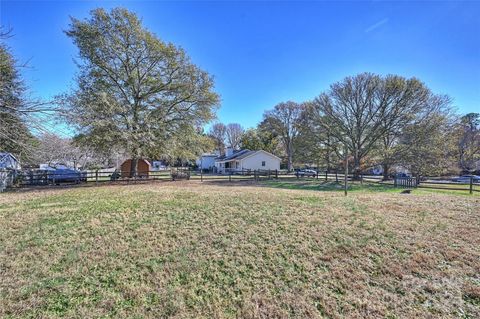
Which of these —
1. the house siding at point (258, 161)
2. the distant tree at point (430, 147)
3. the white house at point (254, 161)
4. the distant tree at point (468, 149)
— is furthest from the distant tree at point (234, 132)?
the distant tree at point (430, 147)

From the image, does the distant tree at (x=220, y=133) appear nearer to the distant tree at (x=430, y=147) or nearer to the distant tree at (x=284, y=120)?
the distant tree at (x=284, y=120)

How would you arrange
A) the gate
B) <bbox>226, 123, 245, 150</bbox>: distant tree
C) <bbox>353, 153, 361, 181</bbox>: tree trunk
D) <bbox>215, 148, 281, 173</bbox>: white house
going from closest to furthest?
the gate → <bbox>353, 153, 361, 181</bbox>: tree trunk → <bbox>215, 148, 281, 173</bbox>: white house → <bbox>226, 123, 245, 150</bbox>: distant tree

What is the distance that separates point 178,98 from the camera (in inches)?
736

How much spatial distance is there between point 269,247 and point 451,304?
9.89 feet

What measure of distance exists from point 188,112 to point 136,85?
4.26m

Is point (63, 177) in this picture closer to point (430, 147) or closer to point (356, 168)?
point (356, 168)

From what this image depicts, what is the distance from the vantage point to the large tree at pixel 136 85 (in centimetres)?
1559

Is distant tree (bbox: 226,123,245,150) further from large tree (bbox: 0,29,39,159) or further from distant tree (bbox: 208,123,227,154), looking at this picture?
large tree (bbox: 0,29,39,159)

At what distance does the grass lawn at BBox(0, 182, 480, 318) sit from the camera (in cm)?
357

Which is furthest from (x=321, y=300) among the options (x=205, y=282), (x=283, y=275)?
(x=205, y=282)

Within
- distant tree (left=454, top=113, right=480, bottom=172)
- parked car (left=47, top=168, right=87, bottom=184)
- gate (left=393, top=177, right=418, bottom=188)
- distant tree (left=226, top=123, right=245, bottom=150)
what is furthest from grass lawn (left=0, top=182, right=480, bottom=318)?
distant tree (left=226, top=123, right=245, bottom=150)

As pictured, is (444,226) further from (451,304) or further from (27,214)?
(27,214)

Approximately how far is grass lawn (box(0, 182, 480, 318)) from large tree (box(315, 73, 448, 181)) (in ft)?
51.4

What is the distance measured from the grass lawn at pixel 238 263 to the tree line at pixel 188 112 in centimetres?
762
